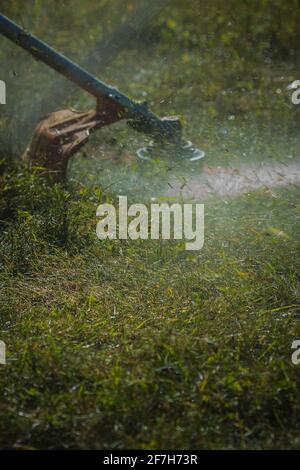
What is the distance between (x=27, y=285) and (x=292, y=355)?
4.57 ft

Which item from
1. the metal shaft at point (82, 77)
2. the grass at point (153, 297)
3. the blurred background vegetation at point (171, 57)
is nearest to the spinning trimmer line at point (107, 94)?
the metal shaft at point (82, 77)

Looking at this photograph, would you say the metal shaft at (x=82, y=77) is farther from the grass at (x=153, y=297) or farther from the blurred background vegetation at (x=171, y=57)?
the blurred background vegetation at (x=171, y=57)

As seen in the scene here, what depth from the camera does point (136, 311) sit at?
10.3 feet

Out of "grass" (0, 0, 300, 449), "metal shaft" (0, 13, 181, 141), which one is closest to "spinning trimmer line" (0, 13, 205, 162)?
"metal shaft" (0, 13, 181, 141)

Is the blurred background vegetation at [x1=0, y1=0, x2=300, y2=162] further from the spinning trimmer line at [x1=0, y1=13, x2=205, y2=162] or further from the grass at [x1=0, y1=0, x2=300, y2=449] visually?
the spinning trimmer line at [x1=0, y1=13, x2=205, y2=162]

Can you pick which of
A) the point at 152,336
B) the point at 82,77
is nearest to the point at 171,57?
the point at 82,77

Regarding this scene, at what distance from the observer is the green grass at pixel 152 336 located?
7.91 ft

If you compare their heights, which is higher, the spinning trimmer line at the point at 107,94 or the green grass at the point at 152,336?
the spinning trimmer line at the point at 107,94

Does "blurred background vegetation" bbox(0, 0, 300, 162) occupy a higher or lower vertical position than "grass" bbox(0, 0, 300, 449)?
higher

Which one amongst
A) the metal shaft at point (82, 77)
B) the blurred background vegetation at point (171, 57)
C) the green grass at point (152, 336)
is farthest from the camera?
the blurred background vegetation at point (171, 57)

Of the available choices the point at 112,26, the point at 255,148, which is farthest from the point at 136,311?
the point at 112,26

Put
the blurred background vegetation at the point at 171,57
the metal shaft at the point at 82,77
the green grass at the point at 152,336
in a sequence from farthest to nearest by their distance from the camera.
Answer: the blurred background vegetation at the point at 171,57 < the metal shaft at the point at 82,77 < the green grass at the point at 152,336

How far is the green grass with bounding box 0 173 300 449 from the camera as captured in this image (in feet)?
7.91
